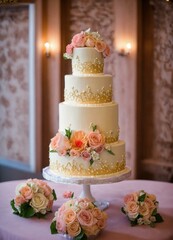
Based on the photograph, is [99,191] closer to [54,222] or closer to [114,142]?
[114,142]

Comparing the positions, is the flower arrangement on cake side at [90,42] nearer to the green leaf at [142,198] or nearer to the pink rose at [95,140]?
the pink rose at [95,140]

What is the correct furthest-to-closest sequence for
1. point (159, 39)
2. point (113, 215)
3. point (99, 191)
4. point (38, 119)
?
point (38, 119) < point (159, 39) < point (99, 191) < point (113, 215)

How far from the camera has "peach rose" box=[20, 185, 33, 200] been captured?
106 inches

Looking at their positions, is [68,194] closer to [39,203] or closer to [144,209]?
[39,203]

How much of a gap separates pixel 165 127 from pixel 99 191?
2.83 meters

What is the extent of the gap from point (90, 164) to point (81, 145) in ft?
0.45

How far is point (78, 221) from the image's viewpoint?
2297 millimetres

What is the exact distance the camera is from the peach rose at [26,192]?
8.80 ft

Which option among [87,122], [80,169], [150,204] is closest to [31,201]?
[80,169]

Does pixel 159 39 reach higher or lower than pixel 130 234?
higher

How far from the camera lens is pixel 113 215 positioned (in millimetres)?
2746

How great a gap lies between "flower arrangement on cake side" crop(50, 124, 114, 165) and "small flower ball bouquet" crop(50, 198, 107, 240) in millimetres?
Result: 384

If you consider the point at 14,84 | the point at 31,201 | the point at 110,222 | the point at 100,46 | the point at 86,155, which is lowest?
the point at 110,222

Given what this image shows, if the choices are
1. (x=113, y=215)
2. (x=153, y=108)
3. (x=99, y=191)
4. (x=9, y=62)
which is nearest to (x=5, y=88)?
(x=9, y=62)
